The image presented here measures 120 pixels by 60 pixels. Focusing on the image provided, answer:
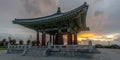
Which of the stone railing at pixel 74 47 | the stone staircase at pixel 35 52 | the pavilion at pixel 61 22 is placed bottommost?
the stone staircase at pixel 35 52

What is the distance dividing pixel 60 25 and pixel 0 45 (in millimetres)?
47463

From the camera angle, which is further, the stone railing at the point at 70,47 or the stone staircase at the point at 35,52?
the stone staircase at the point at 35,52

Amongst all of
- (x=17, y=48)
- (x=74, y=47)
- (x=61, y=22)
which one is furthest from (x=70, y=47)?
(x=17, y=48)

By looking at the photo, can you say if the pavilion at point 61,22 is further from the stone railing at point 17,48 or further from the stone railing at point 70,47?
the stone railing at point 17,48

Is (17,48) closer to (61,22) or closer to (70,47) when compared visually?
(61,22)

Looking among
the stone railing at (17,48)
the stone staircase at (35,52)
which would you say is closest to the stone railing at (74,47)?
the stone staircase at (35,52)

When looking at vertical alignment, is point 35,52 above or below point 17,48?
below

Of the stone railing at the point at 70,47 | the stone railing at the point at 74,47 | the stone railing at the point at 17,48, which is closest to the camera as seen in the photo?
the stone railing at the point at 74,47

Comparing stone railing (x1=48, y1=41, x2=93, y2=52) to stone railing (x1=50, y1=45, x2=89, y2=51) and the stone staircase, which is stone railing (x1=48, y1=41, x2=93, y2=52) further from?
the stone staircase

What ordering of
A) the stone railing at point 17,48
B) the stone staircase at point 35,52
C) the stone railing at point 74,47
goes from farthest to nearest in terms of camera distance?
the stone railing at point 17,48 → the stone staircase at point 35,52 → the stone railing at point 74,47

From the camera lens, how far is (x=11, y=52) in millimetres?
23047

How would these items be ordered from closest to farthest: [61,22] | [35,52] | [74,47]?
[74,47]
[35,52]
[61,22]

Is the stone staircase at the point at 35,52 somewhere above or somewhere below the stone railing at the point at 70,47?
below

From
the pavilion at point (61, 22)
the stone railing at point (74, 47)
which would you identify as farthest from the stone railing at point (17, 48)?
the stone railing at point (74, 47)
